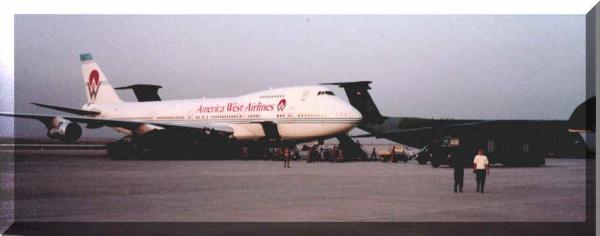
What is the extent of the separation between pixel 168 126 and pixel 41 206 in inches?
884

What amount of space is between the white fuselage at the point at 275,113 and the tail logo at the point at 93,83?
28.6ft

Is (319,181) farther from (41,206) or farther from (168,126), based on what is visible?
(168,126)

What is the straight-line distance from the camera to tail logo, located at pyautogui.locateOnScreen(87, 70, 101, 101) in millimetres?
47188

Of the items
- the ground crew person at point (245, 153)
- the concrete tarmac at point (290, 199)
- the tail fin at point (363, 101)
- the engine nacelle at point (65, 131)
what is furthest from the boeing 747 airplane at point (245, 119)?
the tail fin at point (363, 101)

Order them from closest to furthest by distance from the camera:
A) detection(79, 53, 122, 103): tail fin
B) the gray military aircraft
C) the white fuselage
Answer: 1. the gray military aircraft
2. the white fuselage
3. detection(79, 53, 122, 103): tail fin

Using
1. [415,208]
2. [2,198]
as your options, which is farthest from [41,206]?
[415,208]

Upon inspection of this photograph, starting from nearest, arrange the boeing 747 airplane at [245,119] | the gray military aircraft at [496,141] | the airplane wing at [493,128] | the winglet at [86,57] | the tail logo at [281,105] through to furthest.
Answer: the gray military aircraft at [496,141]
the airplane wing at [493,128]
the boeing 747 airplane at [245,119]
the tail logo at [281,105]
the winglet at [86,57]

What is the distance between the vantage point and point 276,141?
3466cm

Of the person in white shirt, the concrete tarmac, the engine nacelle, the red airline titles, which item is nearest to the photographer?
the concrete tarmac

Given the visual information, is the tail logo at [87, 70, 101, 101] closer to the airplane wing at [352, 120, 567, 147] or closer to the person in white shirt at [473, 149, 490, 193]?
the airplane wing at [352, 120, 567, 147]

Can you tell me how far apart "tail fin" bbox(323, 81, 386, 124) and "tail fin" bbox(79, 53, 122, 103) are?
59.2 ft

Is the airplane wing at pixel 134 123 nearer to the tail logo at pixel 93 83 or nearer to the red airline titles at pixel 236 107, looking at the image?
the red airline titles at pixel 236 107

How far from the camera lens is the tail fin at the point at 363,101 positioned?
5116cm

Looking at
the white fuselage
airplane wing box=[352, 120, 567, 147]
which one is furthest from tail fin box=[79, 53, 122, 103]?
airplane wing box=[352, 120, 567, 147]
